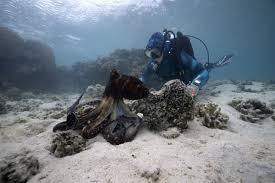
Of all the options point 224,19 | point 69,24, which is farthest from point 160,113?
point 224,19

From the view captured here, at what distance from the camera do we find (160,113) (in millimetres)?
3951

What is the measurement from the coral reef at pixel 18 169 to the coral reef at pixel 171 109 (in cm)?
219

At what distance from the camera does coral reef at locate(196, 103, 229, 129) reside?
4.38 metres

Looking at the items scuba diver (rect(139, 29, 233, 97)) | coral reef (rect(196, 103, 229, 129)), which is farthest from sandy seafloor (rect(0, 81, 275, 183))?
scuba diver (rect(139, 29, 233, 97))

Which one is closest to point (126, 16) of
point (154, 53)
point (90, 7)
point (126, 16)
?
point (126, 16)

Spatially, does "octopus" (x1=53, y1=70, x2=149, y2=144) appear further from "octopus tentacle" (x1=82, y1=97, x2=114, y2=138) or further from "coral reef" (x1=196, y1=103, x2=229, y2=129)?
"coral reef" (x1=196, y1=103, x2=229, y2=129)

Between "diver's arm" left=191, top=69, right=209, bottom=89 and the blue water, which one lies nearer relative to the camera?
"diver's arm" left=191, top=69, right=209, bottom=89

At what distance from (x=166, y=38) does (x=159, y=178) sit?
453 cm

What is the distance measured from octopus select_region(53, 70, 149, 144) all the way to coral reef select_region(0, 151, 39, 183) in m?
1.02

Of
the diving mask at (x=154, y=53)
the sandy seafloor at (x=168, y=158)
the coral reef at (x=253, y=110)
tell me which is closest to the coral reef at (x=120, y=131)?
the sandy seafloor at (x=168, y=158)

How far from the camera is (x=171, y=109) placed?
395 centimetres

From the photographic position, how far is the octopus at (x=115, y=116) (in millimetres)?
3525

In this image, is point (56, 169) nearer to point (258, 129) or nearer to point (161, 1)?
point (258, 129)

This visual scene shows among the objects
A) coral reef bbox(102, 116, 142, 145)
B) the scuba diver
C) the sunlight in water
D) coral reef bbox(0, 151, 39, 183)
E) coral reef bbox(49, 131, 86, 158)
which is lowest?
coral reef bbox(0, 151, 39, 183)
